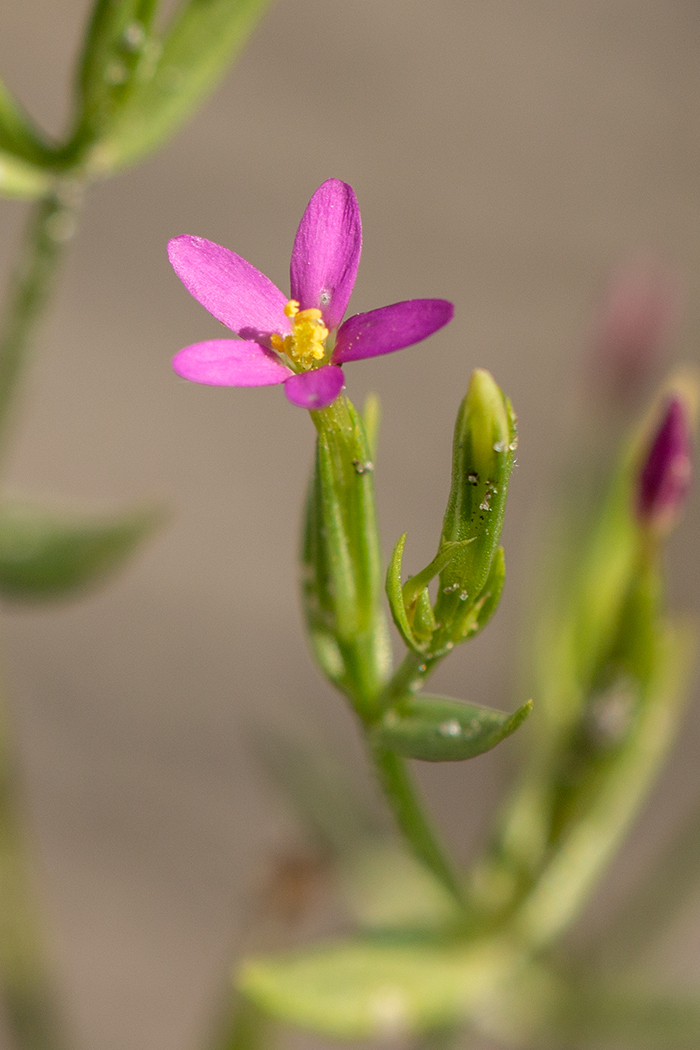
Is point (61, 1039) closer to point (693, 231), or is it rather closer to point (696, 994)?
point (696, 994)

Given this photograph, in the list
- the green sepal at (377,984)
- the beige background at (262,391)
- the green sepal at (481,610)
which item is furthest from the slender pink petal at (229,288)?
the beige background at (262,391)

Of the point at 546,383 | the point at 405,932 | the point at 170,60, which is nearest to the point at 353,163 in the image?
the point at 546,383

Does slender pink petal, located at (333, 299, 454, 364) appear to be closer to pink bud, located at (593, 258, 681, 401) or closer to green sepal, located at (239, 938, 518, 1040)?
green sepal, located at (239, 938, 518, 1040)

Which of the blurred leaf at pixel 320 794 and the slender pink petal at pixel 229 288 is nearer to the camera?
the slender pink petal at pixel 229 288

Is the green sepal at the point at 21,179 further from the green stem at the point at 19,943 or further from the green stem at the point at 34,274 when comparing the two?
the green stem at the point at 19,943

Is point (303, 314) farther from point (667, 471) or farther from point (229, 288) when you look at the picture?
point (667, 471)

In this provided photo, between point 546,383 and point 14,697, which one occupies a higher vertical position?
point 546,383

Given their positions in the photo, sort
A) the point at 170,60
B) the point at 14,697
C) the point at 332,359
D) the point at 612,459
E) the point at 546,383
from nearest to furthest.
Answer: the point at 332,359, the point at 170,60, the point at 612,459, the point at 14,697, the point at 546,383

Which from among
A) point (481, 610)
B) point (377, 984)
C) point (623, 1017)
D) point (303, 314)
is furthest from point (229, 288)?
point (623, 1017)
